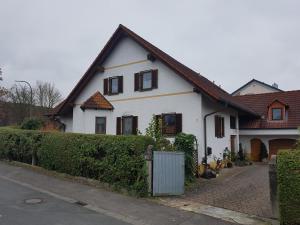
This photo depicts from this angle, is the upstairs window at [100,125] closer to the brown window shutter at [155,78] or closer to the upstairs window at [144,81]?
the upstairs window at [144,81]

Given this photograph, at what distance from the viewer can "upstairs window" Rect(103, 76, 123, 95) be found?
20.6 meters

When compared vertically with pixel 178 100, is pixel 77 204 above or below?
below

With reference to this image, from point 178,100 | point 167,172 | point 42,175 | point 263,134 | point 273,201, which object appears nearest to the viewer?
point 273,201

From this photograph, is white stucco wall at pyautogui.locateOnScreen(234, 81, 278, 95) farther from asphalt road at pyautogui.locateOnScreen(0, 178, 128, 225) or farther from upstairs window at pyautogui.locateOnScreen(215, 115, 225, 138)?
asphalt road at pyautogui.locateOnScreen(0, 178, 128, 225)

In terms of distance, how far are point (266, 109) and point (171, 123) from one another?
10.5 m

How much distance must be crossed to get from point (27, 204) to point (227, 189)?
24.5 feet

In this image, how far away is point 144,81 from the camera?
19.6 m

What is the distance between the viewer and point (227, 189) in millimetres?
13383

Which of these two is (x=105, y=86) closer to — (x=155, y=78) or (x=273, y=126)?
(x=155, y=78)

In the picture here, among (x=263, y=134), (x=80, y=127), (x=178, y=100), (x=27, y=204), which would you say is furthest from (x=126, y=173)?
(x=263, y=134)

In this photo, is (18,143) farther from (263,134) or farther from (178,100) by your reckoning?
(263,134)

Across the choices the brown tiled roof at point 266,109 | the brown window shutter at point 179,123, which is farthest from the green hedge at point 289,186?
the brown tiled roof at point 266,109

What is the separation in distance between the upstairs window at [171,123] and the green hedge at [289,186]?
31.0 ft

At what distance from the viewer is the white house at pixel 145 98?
17.4 m
